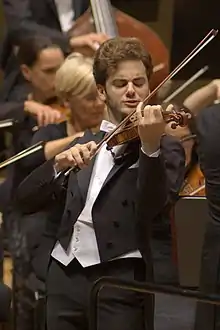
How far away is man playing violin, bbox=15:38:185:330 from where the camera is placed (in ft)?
5.61

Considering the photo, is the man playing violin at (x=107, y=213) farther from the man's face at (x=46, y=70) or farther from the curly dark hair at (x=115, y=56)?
the man's face at (x=46, y=70)

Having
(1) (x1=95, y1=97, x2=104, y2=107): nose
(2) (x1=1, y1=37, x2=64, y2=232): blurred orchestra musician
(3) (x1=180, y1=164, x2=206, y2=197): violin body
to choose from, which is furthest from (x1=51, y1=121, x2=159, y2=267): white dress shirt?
(3) (x1=180, y1=164, x2=206, y2=197): violin body

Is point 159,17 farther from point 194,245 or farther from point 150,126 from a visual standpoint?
point 150,126

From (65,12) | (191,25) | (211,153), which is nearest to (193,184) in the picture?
(211,153)

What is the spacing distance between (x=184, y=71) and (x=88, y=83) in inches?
51.9

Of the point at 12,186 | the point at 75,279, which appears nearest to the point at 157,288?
the point at 75,279

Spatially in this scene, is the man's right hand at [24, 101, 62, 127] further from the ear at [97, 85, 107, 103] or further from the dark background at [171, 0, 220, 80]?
the dark background at [171, 0, 220, 80]

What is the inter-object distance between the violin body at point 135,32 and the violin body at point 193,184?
0.31 meters

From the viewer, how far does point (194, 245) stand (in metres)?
2.59

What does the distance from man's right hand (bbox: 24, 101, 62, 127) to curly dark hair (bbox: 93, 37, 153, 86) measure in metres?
0.51

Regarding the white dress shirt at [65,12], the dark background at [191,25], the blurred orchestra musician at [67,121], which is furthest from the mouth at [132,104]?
the dark background at [191,25]

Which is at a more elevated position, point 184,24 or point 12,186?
point 184,24

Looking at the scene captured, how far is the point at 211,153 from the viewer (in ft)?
6.75

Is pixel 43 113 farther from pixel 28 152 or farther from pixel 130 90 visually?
pixel 130 90
